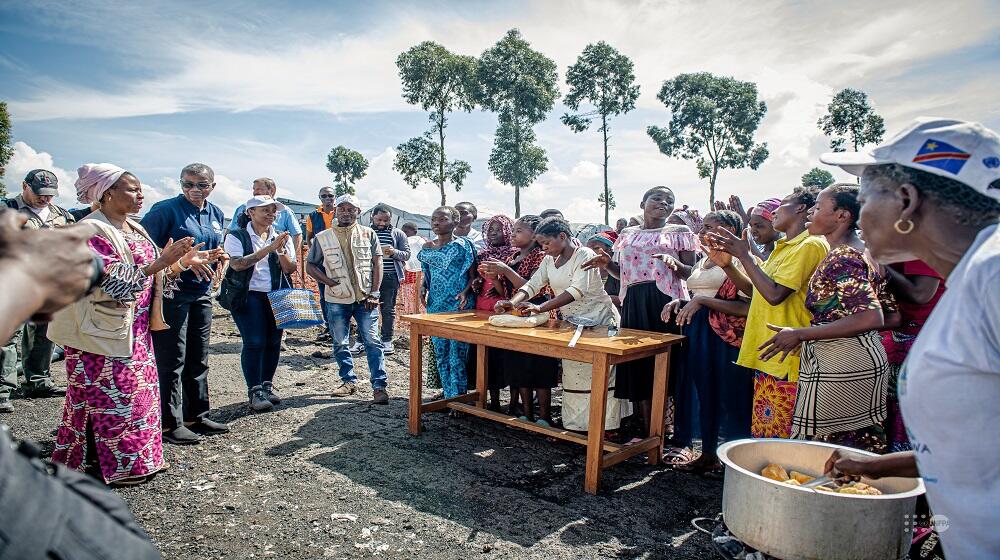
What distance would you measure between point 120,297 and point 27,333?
329 cm

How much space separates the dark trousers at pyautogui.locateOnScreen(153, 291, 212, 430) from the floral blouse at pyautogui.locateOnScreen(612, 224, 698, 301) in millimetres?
3325

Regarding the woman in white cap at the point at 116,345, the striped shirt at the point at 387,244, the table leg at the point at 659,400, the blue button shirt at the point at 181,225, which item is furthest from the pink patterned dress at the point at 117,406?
the striped shirt at the point at 387,244

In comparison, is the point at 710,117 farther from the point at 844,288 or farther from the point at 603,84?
the point at 844,288

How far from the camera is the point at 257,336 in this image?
5320mm

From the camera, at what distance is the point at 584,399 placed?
4.70m

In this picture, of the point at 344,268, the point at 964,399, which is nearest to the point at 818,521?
the point at 964,399

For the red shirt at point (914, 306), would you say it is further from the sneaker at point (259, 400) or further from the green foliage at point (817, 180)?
the sneaker at point (259, 400)

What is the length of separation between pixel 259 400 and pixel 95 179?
8.38ft

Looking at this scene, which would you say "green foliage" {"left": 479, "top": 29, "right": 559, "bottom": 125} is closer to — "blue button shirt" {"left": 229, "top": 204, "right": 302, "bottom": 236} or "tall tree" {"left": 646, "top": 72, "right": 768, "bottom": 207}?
"tall tree" {"left": 646, "top": 72, "right": 768, "bottom": 207}

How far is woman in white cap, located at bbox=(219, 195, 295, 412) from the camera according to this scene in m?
5.11

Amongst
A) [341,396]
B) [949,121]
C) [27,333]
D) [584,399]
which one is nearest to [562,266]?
[584,399]

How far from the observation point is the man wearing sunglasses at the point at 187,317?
4.29 metres

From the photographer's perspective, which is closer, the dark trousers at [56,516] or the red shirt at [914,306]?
the dark trousers at [56,516]

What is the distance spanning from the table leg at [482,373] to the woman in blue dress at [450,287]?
0.81 feet
